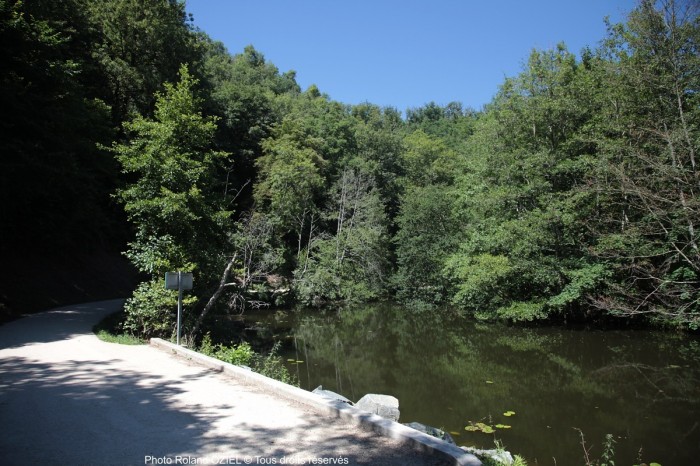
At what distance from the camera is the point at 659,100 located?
1683cm

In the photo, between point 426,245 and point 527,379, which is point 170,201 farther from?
point 426,245

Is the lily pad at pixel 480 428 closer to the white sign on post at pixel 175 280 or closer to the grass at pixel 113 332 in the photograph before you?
the white sign on post at pixel 175 280

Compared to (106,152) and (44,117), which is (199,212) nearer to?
(44,117)

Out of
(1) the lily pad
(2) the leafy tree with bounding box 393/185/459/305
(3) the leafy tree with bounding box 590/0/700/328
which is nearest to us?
(1) the lily pad

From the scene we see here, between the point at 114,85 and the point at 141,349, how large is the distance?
24.1 m

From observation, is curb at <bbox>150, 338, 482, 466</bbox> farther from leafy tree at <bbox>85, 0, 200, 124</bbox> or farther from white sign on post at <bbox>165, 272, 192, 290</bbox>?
leafy tree at <bbox>85, 0, 200, 124</bbox>

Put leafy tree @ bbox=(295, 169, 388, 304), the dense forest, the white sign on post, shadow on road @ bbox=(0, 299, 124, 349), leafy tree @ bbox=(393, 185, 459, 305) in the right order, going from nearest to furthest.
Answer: the white sign on post
shadow on road @ bbox=(0, 299, 124, 349)
the dense forest
leafy tree @ bbox=(295, 169, 388, 304)
leafy tree @ bbox=(393, 185, 459, 305)

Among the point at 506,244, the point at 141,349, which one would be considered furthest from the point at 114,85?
the point at 506,244

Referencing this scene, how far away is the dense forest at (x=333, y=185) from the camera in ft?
43.8

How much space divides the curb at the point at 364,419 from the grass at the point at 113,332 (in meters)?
4.46

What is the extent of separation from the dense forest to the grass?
601 mm

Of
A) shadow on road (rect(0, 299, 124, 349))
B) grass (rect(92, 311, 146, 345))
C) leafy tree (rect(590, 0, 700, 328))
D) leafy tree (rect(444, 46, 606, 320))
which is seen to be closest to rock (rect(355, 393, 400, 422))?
grass (rect(92, 311, 146, 345))

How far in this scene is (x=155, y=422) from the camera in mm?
5367

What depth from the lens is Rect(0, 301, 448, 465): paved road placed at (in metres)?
4.37
